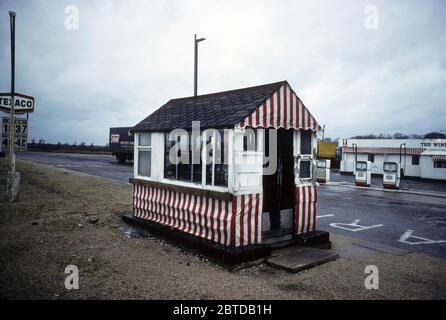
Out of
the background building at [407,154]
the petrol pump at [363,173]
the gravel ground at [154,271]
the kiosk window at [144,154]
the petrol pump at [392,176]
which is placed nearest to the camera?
the gravel ground at [154,271]

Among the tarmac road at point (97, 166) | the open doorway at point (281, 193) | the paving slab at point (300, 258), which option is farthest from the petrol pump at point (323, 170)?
the paving slab at point (300, 258)

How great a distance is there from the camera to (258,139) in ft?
21.0

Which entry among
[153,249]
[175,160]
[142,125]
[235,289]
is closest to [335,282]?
[235,289]

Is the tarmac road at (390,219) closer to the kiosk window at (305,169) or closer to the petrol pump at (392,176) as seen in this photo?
the kiosk window at (305,169)

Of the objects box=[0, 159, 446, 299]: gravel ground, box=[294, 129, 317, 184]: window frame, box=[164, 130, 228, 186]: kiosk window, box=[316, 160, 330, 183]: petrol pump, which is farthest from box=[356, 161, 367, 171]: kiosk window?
box=[164, 130, 228, 186]: kiosk window

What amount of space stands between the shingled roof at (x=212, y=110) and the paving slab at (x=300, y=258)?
2.82 m

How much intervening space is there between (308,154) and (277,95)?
176 cm

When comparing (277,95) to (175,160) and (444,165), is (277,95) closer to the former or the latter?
(175,160)

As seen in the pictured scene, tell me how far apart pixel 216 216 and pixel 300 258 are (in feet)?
6.23

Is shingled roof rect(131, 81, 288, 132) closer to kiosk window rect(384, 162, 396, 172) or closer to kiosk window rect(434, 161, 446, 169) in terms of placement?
kiosk window rect(384, 162, 396, 172)

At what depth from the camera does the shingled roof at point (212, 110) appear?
6342mm

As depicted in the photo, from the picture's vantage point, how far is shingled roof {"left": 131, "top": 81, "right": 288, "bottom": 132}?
6342 millimetres

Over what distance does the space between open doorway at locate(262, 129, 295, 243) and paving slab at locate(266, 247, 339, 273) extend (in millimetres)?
560

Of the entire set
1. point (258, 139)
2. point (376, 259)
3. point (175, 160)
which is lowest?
point (376, 259)
